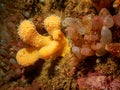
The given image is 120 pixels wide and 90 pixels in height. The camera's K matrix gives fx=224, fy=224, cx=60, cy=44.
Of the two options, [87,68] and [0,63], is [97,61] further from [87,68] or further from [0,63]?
[0,63]

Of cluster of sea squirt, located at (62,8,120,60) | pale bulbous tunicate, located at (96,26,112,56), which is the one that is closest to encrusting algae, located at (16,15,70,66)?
cluster of sea squirt, located at (62,8,120,60)

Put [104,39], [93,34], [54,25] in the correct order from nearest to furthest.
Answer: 1. [104,39]
2. [93,34]
3. [54,25]

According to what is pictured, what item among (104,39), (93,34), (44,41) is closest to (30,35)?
(44,41)

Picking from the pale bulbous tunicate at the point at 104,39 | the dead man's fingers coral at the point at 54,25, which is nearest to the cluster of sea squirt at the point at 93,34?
the pale bulbous tunicate at the point at 104,39

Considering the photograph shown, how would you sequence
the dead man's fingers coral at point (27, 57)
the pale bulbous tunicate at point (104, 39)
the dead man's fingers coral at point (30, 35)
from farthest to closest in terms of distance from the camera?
1. the dead man's fingers coral at point (27, 57)
2. the dead man's fingers coral at point (30, 35)
3. the pale bulbous tunicate at point (104, 39)

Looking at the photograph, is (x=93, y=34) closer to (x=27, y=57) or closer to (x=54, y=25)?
(x=54, y=25)

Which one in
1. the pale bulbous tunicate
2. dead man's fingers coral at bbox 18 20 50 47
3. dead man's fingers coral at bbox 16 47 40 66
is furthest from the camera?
dead man's fingers coral at bbox 16 47 40 66

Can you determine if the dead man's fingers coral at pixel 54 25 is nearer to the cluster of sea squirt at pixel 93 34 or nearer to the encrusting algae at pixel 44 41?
the encrusting algae at pixel 44 41

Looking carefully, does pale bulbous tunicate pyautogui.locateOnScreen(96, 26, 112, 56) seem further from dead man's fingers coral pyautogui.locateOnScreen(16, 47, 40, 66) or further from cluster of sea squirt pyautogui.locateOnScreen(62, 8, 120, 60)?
dead man's fingers coral pyautogui.locateOnScreen(16, 47, 40, 66)

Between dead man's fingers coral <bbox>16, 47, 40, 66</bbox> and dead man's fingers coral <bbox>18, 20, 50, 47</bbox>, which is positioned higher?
dead man's fingers coral <bbox>18, 20, 50, 47</bbox>

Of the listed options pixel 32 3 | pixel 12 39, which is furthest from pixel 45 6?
pixel 12 39
